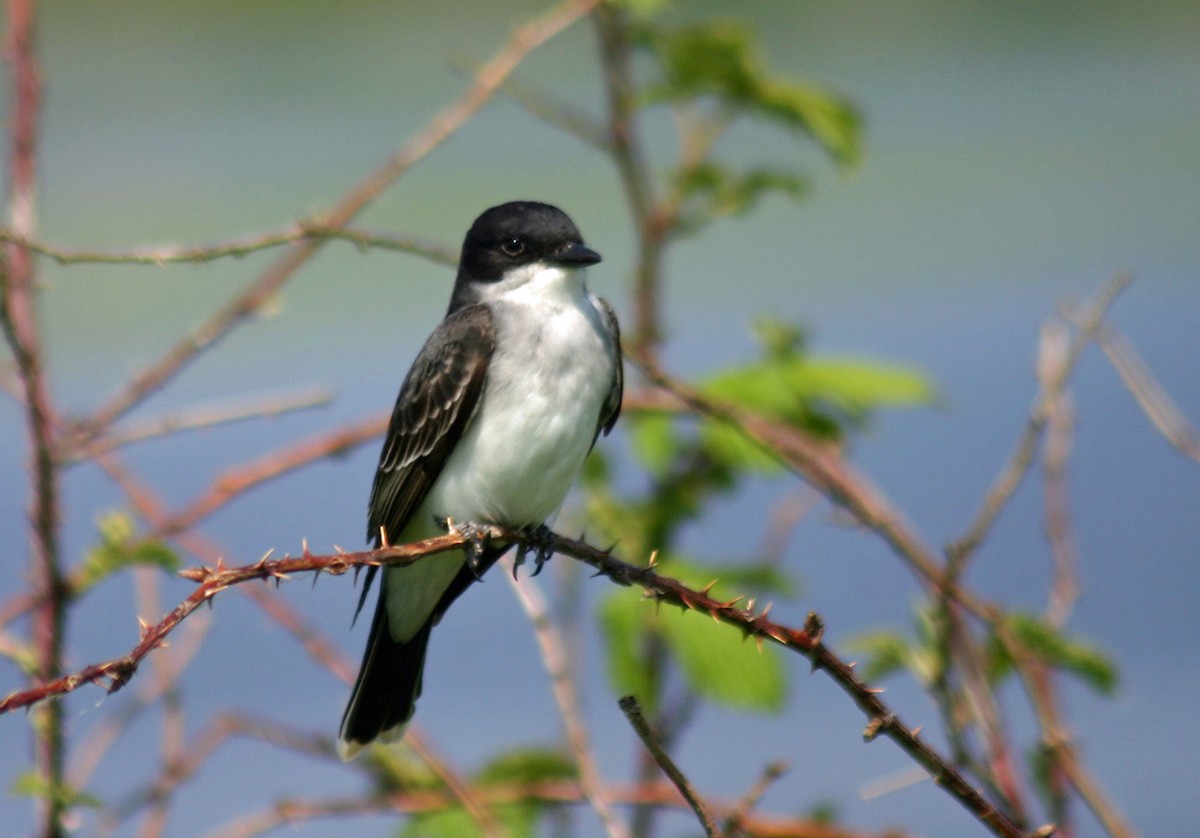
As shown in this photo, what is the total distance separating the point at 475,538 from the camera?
307 centimetres

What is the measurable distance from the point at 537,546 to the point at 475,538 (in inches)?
13.0

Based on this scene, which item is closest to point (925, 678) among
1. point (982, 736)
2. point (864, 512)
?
point (982, 736)

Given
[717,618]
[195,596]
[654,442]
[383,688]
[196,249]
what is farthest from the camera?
[654,442]

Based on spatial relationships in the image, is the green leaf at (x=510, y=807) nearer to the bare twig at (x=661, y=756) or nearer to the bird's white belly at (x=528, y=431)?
the bird's white belly at (x=528, y=431)

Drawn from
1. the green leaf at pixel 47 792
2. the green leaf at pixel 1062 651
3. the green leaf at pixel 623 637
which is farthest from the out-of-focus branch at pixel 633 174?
the green leaf at pixel 47 792

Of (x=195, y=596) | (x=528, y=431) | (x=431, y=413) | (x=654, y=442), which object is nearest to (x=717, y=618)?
(x=195, y=596)

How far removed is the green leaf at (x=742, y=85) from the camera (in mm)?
3750

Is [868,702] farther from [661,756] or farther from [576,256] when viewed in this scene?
[576,256]

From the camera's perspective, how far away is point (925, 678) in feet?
8.98

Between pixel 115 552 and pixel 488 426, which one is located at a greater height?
pixel 488 426

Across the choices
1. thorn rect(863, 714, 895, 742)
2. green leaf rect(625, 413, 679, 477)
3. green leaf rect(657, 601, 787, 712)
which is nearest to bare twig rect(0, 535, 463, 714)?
thorn rect(863, 714, 895, 742)

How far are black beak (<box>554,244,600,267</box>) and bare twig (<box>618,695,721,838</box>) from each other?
1997 millimetres

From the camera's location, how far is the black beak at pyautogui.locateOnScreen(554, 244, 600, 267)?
3518mm

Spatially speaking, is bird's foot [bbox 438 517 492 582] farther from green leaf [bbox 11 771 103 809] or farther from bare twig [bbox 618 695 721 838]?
bare twig [bbox 618 695 721 838]
